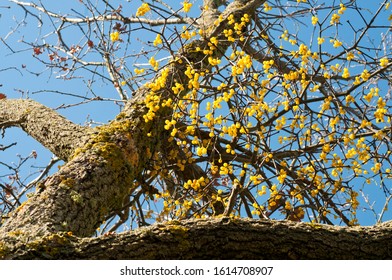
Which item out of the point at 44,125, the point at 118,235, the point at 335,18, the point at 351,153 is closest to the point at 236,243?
the point at 118,235

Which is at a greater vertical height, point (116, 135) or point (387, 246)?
point (116, 135)

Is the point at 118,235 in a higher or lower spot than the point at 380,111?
lower

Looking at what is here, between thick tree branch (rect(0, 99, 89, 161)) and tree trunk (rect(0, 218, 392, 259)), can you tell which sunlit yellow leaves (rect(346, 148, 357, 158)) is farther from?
thick tree branch (rect(0, 99, 89, 161))

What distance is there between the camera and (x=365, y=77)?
121 inches

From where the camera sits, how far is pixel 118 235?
204 centimetres

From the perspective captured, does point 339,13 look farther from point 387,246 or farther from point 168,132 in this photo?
point 387,246

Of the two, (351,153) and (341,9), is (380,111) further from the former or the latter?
(341,9)

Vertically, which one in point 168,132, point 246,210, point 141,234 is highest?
point 168,132

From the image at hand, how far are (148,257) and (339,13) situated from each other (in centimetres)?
228

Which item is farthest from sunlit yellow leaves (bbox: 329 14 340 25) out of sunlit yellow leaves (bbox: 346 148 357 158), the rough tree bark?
the rough tree bark

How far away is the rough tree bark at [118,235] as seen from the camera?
1993 millimetres

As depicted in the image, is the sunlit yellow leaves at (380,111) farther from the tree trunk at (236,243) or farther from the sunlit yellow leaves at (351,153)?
the tree trunk at (236,243)

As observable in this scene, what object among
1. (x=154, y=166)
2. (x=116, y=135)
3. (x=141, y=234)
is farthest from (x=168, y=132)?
(x=141, y=234)

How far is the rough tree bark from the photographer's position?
78.5 inches
